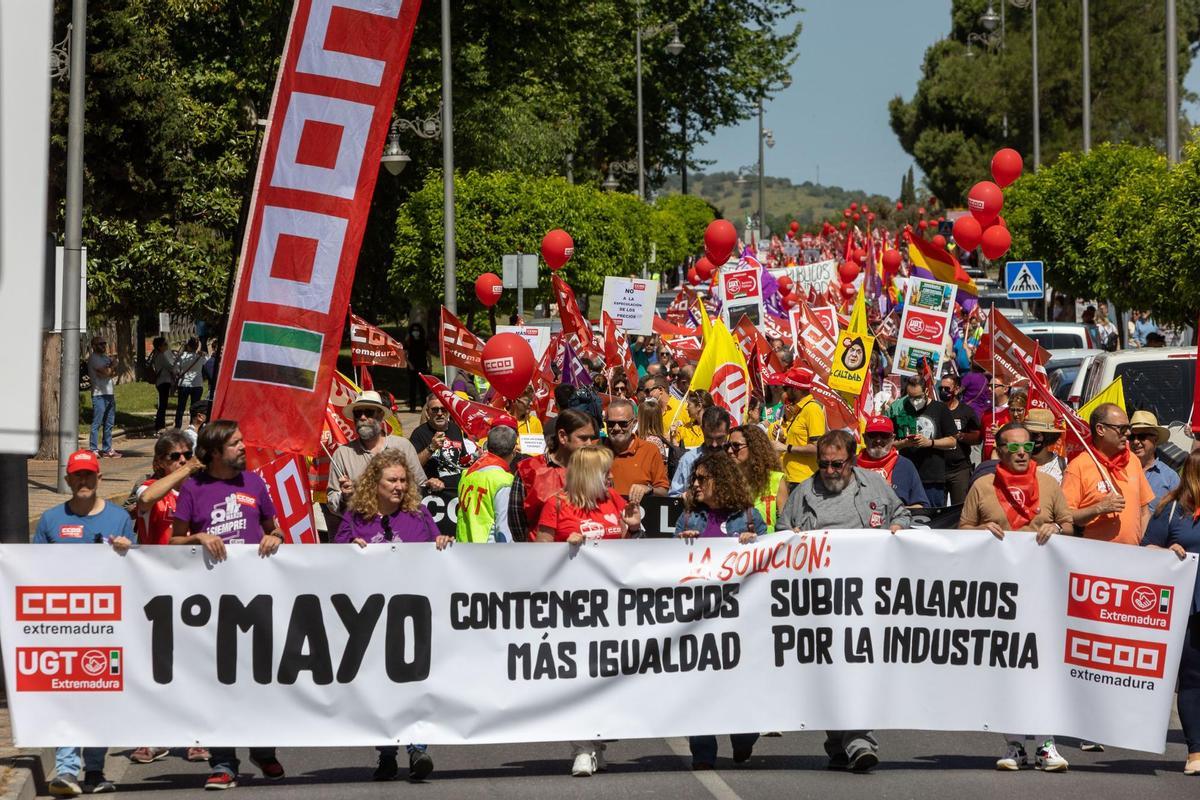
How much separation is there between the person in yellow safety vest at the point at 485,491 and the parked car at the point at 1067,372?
771 centimetres

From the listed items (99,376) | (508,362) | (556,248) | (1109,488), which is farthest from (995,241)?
(1109,488)

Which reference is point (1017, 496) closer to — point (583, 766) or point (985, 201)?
point (583, 766)

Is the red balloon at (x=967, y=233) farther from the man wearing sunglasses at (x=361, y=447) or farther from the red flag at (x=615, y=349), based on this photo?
the man wearing sunglasses at (x=361, y=447)

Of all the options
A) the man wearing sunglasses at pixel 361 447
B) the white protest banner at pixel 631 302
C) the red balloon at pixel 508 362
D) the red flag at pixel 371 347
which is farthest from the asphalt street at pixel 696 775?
the white protest banner at pixel 631 302

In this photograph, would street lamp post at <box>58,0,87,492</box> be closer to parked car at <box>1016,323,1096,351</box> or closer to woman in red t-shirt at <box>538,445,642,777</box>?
woman in red t-shirt at <box>538,445,642,777</box>

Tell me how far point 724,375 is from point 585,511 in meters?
7.13

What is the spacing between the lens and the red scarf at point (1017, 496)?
9.24 metres

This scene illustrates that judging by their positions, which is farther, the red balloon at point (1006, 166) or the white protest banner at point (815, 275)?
the white protest banner at point (815, 275)

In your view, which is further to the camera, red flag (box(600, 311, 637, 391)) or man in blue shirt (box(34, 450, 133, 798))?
red flag (box(600, 311, 637, 391))

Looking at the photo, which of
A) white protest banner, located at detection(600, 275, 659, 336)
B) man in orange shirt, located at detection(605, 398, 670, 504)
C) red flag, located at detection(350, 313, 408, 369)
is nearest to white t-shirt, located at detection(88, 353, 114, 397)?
white protest banner, located at detection(600, 275, 659, 336)

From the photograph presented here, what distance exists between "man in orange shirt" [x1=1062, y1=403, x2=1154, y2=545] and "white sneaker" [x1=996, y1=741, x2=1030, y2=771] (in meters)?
1.41

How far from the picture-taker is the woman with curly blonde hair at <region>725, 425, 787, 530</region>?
9.30 m

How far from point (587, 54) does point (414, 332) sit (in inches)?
479

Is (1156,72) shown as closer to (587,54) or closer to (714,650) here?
(587,54)
